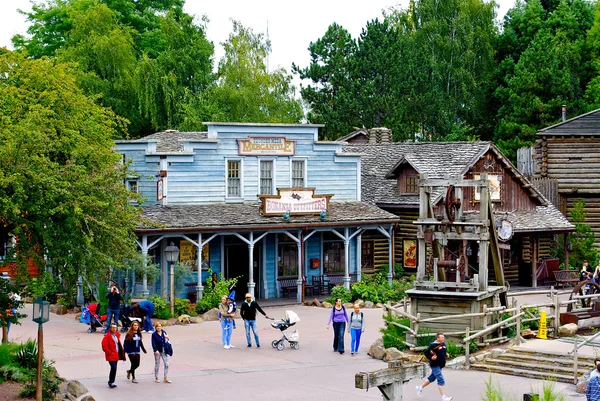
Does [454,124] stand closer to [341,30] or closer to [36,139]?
[341,30]

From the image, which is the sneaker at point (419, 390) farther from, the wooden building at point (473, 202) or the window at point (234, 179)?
the wooden building at point (473, 202)

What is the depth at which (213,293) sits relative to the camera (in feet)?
114

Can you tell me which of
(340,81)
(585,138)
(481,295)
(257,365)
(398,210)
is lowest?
(257,365)

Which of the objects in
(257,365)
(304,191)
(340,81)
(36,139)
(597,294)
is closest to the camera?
(36,139)

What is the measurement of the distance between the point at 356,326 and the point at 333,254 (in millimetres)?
13709

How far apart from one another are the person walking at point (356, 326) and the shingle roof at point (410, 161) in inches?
521

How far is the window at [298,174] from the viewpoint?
39375 mm

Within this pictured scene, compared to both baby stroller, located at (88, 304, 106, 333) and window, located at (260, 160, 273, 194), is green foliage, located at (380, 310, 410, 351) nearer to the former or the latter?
baby stroller, located at (88, 304, 106, 333)

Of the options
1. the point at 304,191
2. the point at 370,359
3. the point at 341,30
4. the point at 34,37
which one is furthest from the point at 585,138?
the point at 34,37

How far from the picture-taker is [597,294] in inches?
1163

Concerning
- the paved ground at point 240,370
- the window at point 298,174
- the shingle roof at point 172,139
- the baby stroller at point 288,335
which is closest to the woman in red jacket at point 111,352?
the paved ground at point 240,370

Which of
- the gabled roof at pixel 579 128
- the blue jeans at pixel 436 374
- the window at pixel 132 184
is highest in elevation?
the gabled roof at pixel 579 128

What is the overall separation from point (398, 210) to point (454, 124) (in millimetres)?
20691

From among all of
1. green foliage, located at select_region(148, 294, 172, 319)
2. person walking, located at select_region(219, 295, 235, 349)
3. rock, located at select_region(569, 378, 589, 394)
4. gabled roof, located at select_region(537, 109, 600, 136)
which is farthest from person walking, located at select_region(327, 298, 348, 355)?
gabled roof, located at select_region(537, 109, 600, 136)
